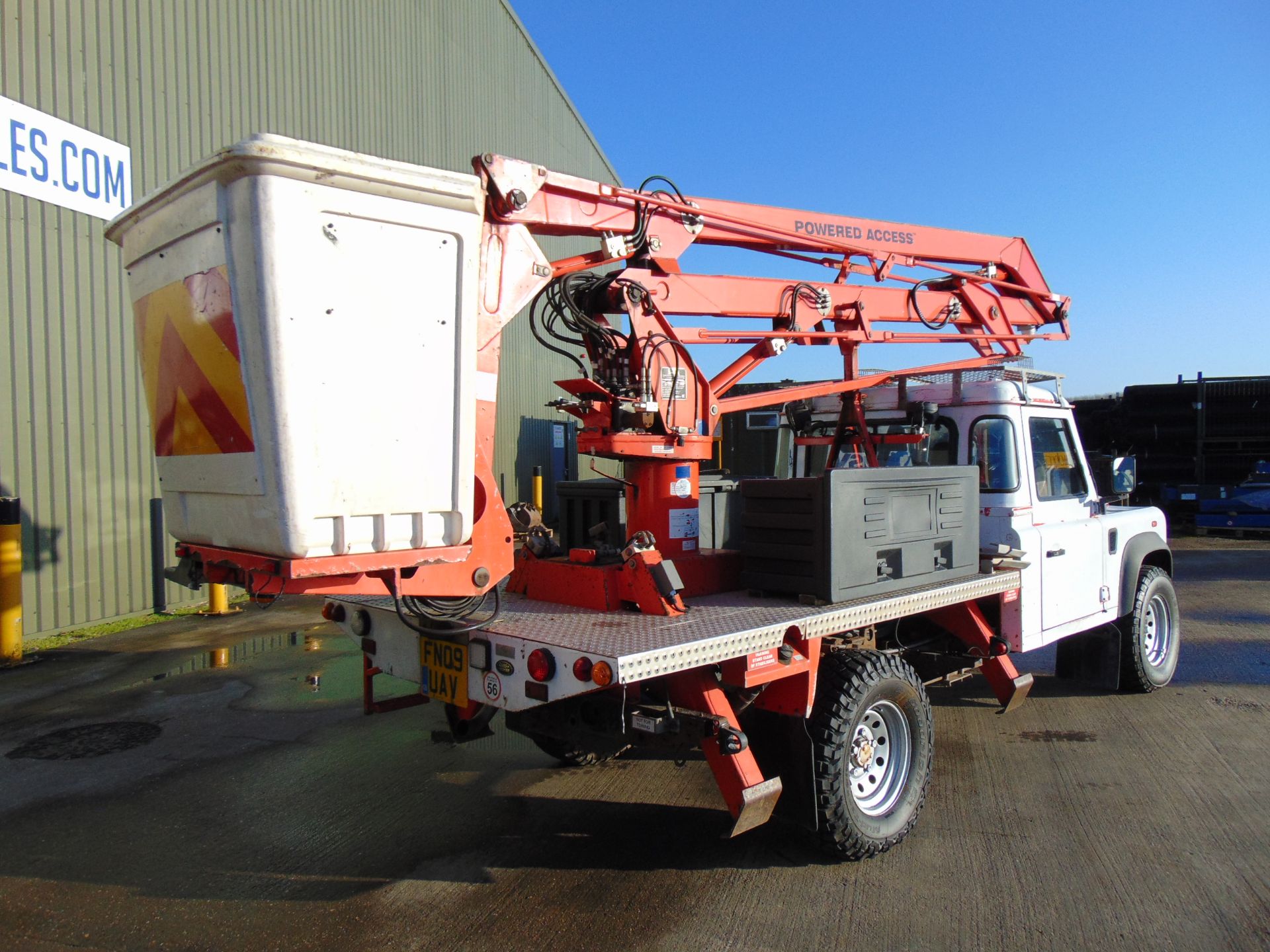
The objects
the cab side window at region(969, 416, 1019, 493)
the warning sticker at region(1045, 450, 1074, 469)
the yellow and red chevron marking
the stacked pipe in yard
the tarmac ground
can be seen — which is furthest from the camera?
the stacked pipe in yard

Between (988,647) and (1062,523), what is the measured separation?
1.31 m

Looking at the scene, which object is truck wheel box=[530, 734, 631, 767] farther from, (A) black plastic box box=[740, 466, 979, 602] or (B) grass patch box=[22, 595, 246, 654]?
(B) grass patch box=[22, 595, 246, 654]

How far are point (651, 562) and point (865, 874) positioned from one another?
168 cm

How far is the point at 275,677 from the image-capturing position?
732 centimetres

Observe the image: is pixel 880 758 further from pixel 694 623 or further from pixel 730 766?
pixel 694 623

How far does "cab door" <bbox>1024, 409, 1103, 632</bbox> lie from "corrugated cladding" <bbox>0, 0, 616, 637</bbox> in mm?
6889

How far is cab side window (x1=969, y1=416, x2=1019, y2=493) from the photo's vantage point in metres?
5.73

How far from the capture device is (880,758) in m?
4.40

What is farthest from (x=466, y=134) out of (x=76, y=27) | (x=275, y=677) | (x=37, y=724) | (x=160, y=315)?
(x=160, y=315)

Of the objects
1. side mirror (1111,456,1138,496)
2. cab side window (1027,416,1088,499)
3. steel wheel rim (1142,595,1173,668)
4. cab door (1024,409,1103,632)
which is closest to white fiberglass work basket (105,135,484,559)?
cab door (1024,409,1103,632)

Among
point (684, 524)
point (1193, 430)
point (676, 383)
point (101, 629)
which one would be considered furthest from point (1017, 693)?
point (1193, 430)

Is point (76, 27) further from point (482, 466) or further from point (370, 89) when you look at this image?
point (482, 466)

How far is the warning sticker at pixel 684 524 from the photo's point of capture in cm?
479

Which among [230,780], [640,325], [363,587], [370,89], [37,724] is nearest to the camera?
[363,587]
